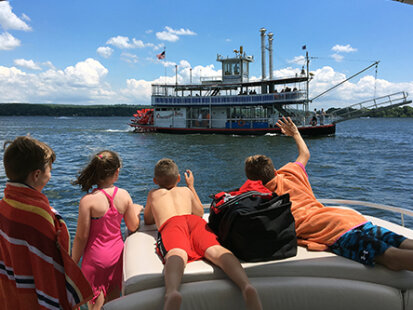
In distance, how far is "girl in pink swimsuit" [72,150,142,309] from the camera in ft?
8.12

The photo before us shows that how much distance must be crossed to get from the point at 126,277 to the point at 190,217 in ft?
2.30

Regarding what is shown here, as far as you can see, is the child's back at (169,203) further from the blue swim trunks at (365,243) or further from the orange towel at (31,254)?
the blue swim trunks at (365,243)

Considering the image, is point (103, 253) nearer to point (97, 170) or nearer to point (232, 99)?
point (97, 170)

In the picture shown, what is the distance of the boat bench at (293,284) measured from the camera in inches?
81.9

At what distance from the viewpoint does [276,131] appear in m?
34.8

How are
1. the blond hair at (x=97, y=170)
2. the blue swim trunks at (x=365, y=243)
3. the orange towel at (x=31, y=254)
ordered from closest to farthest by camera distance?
the orange towel at (x=31, y=254)
the blue swim trunks at (x=365, y=243)
the blond hair at (x=97, y=170)

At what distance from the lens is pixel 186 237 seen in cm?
241

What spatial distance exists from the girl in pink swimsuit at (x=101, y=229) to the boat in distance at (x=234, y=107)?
32696 millimetres

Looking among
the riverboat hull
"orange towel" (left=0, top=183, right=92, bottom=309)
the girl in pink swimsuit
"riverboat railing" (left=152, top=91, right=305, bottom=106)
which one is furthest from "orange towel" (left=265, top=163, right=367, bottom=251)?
"riverboat railing" (left=152, top=91, right=305, bottom=106)

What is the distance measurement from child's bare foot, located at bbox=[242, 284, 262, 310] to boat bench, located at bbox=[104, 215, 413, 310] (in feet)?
0.44

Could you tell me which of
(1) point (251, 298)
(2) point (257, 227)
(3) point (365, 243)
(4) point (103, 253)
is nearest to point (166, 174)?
(4) point (103, 253)

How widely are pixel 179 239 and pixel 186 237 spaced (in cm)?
8

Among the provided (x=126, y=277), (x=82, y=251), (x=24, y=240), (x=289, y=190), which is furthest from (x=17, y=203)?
(x=289, y=190)

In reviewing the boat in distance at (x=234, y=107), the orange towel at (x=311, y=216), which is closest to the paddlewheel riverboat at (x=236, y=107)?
the boat in distance at (x=234, y=107)
